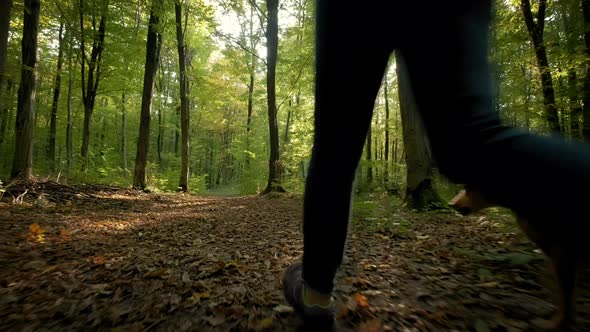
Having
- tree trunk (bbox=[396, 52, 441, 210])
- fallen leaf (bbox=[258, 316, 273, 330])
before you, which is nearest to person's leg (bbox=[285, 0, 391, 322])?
fallen leaf (bbox=[258, 316, 273, 330])

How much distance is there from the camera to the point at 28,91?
641 centimetres

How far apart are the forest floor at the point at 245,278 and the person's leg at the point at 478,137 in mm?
1026

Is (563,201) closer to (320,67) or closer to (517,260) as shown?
(320,67)

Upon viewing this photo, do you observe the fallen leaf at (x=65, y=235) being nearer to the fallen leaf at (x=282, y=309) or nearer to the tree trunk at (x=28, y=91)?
the fallen leaf at (x=282, y=309)

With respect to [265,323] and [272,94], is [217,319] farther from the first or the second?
[272,94]

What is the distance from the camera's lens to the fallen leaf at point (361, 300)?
5.51 feet

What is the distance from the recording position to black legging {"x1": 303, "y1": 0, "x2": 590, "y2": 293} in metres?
0.60

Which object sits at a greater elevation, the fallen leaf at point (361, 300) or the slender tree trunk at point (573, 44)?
the slender tree trunk at point (573, 44)

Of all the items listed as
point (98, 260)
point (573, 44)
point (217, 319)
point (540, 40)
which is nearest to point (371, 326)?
point (217, 319)

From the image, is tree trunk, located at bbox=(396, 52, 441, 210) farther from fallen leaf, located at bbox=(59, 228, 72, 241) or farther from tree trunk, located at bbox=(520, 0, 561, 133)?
fallen leaf, located at bbox=(59, 228, 72, 241)

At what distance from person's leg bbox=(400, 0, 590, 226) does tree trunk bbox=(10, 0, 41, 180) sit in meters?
7.71

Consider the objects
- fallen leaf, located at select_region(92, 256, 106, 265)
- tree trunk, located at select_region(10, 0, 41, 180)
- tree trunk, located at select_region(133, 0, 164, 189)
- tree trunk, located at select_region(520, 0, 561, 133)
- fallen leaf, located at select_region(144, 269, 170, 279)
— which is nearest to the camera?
fallen leaf, located at select_region(144, 269, 170, 279)

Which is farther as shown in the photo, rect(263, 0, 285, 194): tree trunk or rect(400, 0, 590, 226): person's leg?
rect(263, 0, 285, 194): tree trunk

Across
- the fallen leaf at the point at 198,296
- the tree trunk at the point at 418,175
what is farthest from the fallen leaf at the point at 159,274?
the tree trunk at the point at 418,175
